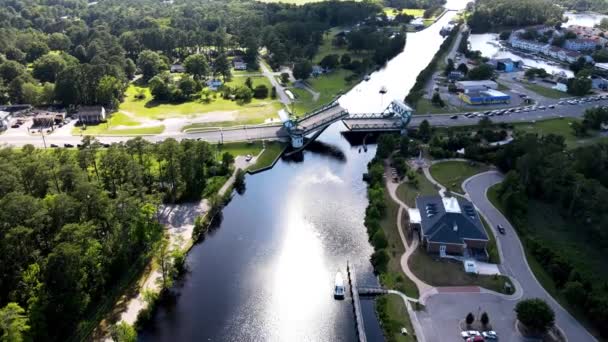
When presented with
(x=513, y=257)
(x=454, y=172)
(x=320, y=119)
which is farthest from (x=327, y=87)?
(x=513, y=257)

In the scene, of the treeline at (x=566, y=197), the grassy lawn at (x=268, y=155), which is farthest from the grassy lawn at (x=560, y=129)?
the grassy lawn at (x=268, y=155)

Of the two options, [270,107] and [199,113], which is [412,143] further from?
[199,113]

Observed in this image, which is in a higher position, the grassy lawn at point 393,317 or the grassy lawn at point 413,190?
the grassy lawn at point 413,190

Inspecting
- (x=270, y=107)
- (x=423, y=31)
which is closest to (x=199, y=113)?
(x=270, y=107)

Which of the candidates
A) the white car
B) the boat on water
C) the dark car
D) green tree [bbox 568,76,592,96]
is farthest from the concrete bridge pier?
green tree [bbox 568,76,592,96]

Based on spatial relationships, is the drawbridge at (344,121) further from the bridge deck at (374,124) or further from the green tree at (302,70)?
the green tree at (302,70)

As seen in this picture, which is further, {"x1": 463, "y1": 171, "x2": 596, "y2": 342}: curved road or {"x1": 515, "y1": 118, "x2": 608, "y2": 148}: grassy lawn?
{"x1": 515, "y1": 118, "x2": 608, "y2": 148}: grassy lawn

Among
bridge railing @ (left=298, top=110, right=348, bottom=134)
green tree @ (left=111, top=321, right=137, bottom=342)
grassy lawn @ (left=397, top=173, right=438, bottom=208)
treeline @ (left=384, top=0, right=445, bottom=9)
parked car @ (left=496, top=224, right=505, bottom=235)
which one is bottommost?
parked car @ (left=496, top=224, right=505, bottom=235)

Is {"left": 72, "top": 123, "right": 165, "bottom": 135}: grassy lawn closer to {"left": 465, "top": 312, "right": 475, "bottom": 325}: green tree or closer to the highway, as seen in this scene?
the highway
